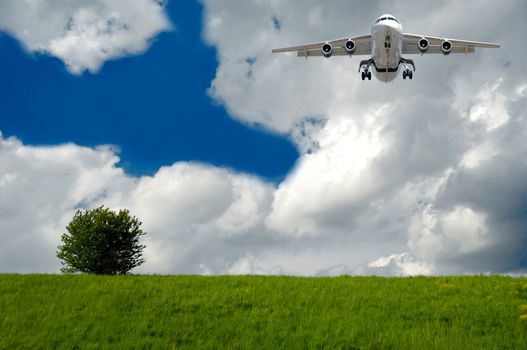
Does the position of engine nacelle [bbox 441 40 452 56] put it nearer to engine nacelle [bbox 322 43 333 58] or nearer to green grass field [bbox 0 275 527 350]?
engine nacelle [bbox 322 43 333 58]

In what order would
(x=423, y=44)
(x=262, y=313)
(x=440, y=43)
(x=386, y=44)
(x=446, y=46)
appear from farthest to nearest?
(x=440, y=43)
(x=446, y=46)
(x=423, y=44)
(x=386, y=44)
(x=262, y=313)

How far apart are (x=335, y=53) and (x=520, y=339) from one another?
46.1 metres

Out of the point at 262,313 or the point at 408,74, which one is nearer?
the point at 262,313

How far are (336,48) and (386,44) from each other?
40.7 feet

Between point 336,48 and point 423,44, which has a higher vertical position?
point 336,48

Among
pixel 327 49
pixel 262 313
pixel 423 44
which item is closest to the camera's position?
pixel 262 313

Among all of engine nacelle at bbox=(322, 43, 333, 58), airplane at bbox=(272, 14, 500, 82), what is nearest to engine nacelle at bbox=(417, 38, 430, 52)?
airplane at bbox=(272, 14, 500, 82)

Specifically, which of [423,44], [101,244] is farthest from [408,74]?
[101,244]

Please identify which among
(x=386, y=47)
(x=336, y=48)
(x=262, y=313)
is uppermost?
(x=336, y=48)

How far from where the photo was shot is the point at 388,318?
69.4 ft

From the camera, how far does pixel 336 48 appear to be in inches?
2347

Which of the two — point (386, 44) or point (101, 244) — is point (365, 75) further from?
point (101, 244)

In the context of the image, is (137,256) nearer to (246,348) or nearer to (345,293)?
(345,293)

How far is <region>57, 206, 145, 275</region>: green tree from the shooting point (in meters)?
53.7
